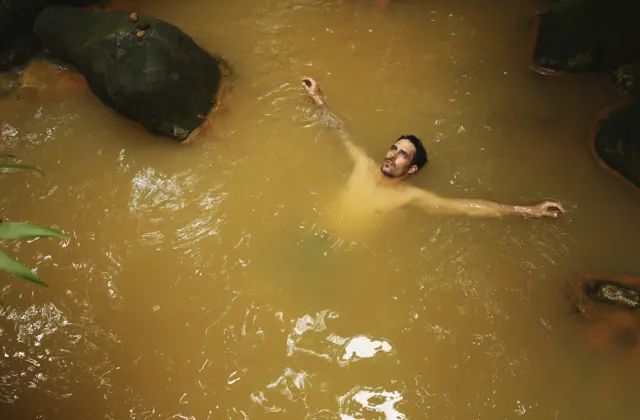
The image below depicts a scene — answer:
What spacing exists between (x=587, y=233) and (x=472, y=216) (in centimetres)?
88

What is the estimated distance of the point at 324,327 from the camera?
11.2ft

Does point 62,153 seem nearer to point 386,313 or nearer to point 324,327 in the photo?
point 324,327

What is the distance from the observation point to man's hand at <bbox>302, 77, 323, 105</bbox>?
426 centimetres

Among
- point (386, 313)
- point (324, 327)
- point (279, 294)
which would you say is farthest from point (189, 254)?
point (386, 313)

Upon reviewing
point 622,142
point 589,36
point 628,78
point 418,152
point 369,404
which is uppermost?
point 589,36

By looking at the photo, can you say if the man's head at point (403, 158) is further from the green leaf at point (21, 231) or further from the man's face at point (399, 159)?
the green leaf at point (21, 231)

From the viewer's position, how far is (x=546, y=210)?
371 cm

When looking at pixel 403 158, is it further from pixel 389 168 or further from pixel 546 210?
pixel 546 210

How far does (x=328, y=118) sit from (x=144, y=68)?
1.64 m

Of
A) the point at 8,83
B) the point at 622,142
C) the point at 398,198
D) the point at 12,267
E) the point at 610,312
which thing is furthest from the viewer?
the point at 8,83

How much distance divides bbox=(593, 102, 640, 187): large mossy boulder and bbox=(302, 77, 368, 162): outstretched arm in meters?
2.02

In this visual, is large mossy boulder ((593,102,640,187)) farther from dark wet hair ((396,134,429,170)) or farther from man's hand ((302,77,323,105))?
man's hand ((302,77,323,105))

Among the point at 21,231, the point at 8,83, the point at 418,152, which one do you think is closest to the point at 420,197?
the point at 418,152

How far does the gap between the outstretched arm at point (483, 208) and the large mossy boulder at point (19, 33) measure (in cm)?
432
